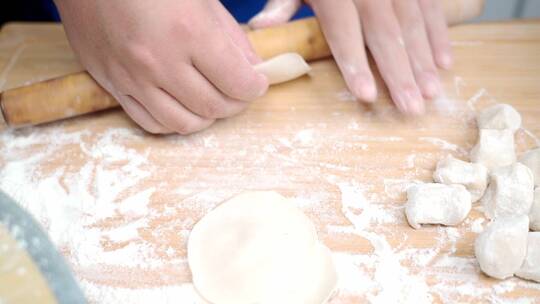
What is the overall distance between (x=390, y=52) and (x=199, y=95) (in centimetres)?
45

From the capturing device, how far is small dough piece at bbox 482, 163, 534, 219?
3.12 ft

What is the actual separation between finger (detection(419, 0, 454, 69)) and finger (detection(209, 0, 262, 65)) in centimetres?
42

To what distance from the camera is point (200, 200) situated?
1034mm

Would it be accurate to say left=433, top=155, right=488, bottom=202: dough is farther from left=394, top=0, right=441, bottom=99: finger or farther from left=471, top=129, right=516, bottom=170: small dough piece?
left=394, top=0, right=441, bottom=99: finger

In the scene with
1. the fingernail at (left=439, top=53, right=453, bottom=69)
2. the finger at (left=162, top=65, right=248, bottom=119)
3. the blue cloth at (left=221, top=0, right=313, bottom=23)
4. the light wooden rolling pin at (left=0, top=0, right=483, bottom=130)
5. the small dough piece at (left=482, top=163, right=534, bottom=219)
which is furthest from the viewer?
the blue cloth at (left=221, top=0, right=313, bottom=23)

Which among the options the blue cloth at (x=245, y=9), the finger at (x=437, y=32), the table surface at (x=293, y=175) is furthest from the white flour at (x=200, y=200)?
the blue cloth at (x=245, y=9)

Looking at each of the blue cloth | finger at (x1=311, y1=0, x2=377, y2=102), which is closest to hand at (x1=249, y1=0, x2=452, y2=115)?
finger at (x1=311, y1=0, x2=377, y2=102)

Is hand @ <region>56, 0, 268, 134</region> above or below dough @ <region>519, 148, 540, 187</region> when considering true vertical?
above

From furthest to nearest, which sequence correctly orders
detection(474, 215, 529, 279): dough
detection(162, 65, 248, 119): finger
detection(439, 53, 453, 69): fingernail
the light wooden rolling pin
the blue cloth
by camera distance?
the blue cloth
detection(439, 53, 453, 69): fingernail
the light wooden rolling pin
detection(162, 65, 248, 119): finger
detection(474, 215, 529, 279): dough

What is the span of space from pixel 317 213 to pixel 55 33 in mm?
944

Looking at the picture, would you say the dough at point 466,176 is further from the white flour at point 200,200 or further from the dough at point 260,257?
the dough at point 260,257

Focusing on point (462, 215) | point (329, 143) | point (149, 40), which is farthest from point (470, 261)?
point (149, 40)

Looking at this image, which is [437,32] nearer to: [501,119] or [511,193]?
[501,119]

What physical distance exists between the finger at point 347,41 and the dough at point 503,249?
0.42 meters
